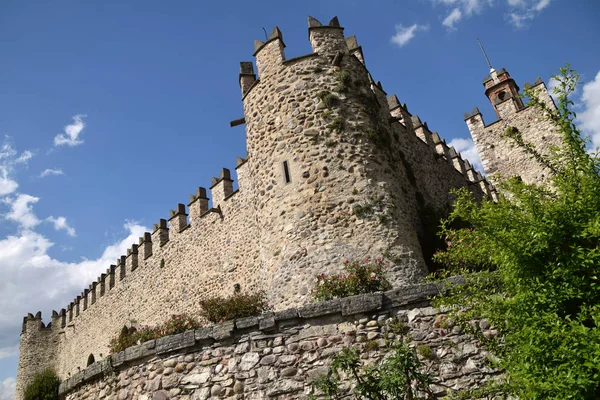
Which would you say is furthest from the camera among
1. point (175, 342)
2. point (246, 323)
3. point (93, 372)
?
point (93, 372)

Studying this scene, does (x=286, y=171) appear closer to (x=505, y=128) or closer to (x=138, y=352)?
(x=138, y=352)

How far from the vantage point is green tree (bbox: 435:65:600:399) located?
347cm

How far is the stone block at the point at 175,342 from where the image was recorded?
19.8 feet

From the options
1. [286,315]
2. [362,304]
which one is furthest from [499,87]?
[286,315]

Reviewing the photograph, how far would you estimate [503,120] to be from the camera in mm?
20234

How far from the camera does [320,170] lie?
31.1ft

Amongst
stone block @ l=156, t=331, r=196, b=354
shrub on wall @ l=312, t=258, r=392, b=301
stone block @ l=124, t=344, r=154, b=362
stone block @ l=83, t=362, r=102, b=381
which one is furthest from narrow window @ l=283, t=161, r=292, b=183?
stone block @ l=83, t=362, r=102, b=381

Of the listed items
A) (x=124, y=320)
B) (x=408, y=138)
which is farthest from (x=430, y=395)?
(x=124, y=320)

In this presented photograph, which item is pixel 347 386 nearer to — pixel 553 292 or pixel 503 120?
pixel 553 292

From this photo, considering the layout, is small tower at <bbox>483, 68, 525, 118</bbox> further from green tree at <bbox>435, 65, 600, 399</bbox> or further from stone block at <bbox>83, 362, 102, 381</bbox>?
stone block at <bbox>83, 362, 102, 381</bbox>

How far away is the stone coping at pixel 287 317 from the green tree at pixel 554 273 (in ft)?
4.40

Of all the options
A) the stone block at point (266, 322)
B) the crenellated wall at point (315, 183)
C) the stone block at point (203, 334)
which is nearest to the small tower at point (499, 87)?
the crenellated wall at point (315, 183)

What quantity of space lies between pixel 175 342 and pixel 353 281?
3.00 m

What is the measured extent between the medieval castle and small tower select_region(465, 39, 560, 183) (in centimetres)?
6
